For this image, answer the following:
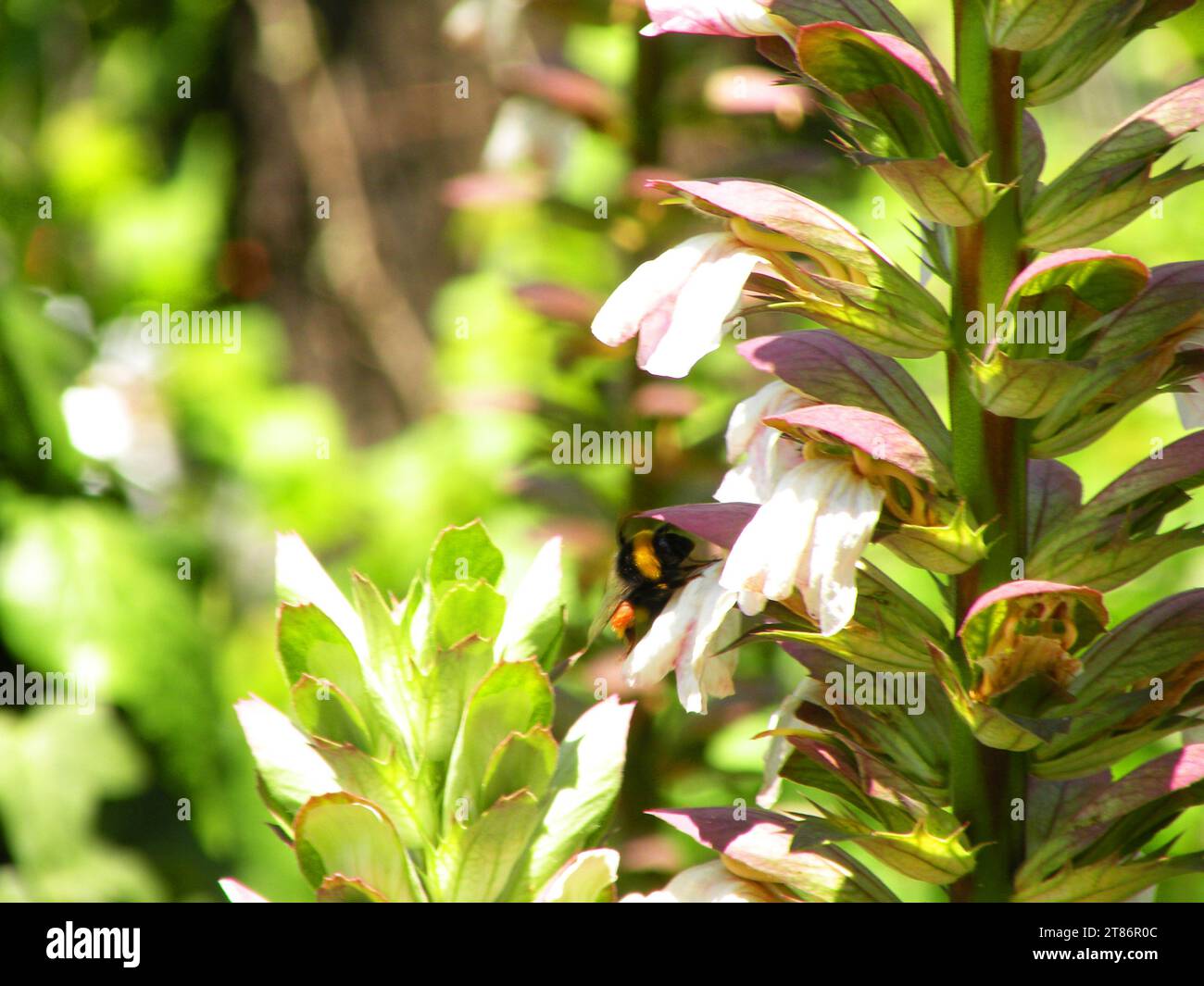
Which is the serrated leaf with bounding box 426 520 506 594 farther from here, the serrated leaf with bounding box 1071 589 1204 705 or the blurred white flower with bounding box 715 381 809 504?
the serrated leaf with bounding box 1071 589 1204 705

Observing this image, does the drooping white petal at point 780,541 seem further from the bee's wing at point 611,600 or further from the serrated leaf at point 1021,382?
the bee's wing at point 611,600

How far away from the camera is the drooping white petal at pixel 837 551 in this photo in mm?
508

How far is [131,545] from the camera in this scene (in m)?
1.48

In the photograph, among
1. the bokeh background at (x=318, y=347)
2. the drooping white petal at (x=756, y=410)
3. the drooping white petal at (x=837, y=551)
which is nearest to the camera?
the drooping white petal at (x=837, y=551)

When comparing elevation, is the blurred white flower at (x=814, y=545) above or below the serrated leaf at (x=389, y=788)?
above

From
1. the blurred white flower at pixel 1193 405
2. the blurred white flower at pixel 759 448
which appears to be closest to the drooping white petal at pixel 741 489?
the blurred white flower at pixel 759 448

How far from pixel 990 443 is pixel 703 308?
141 mm

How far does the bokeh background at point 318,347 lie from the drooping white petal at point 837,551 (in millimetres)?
520

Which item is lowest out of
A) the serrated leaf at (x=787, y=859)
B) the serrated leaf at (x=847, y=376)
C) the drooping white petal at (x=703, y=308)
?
the serrated leaf at (x=787, y=859)

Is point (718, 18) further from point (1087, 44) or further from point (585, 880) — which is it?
point (585, 880)

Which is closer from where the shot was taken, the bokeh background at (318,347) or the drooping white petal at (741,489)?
the drooping white petal at (741,489)

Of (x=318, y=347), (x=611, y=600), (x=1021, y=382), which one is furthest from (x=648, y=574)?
(x=318, y=347)

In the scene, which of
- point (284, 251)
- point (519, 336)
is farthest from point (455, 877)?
point (284, 251)
